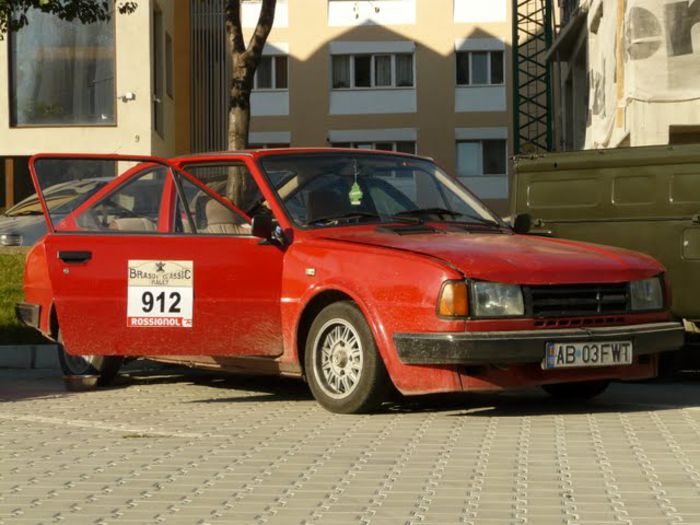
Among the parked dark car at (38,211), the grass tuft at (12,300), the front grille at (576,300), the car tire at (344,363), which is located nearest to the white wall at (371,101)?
the parked dark car at (38,211)

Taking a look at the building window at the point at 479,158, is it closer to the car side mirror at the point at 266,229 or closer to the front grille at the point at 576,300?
the car side mirror at the point at 266,229

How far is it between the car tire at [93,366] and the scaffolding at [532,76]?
42.6 m

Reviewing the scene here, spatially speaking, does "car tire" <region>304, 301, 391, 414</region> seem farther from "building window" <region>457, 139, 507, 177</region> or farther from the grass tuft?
"building window" <region>457, 139, 507, 177</region>

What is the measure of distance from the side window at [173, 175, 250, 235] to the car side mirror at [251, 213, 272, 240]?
265 mm

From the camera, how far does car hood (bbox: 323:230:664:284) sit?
9367mm

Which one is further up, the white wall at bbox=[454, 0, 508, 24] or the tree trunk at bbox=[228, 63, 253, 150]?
the white wall at bbox=[454, 0, 508, 24]

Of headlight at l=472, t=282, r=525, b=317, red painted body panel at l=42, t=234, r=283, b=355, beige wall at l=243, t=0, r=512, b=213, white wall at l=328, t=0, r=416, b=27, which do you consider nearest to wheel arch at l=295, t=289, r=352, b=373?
red painted body panel at l=42, t=234, r=283, b=355

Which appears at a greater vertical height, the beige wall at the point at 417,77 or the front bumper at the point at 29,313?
the beige wall at the point at 417,77

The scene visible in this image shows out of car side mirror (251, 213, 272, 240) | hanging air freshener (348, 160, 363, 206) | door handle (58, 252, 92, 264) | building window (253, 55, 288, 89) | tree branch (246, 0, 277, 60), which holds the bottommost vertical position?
door handle (58, 252, 92, 264)

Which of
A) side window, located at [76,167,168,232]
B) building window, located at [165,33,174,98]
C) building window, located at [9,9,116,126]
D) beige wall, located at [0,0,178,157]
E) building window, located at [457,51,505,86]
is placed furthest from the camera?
building window, located at [457,51,505,86]

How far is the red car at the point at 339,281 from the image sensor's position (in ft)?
30.8

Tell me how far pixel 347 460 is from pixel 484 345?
1647 millimetres

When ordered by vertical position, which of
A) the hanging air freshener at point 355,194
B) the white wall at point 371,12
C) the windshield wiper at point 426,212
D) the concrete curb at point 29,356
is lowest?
the concrete curb at point 29,356

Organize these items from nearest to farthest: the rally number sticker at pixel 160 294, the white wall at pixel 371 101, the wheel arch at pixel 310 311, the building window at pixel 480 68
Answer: the wheel arch at pixel 310 311 < the rally number sticker at pixel 160 294 < the white wall at pixel 371 101 < the building window at pixel 480 68
